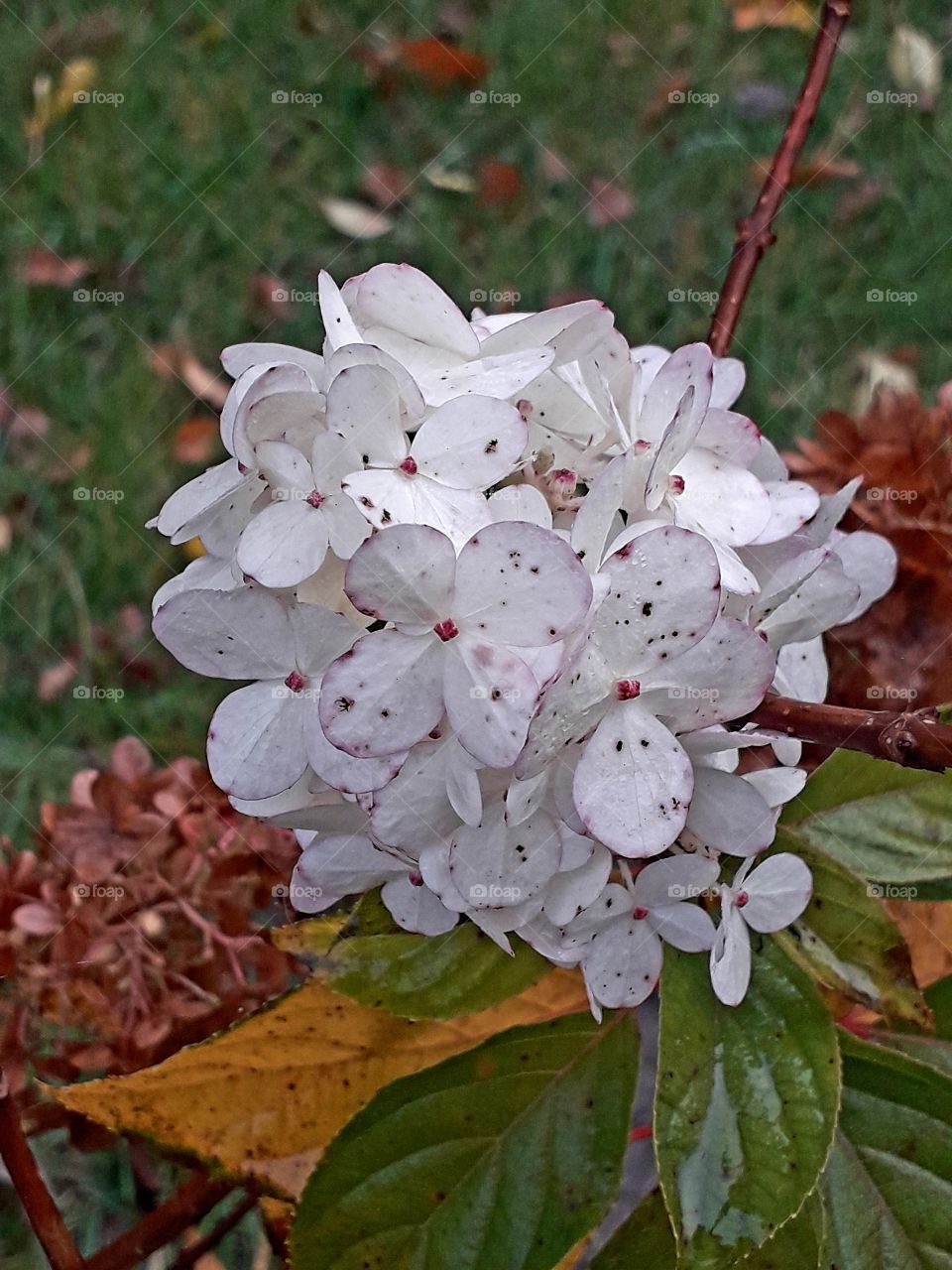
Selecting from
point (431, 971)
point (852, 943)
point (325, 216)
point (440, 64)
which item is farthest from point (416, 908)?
point (440, 64)

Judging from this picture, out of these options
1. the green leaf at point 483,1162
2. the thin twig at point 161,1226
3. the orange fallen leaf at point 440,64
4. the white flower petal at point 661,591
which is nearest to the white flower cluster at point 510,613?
the white flower petal at point 661,591

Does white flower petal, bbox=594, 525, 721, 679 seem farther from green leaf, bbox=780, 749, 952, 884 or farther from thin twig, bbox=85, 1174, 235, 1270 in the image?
thin twig, bbox=85, 1174, 235, 1270

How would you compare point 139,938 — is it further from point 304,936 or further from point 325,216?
point 325,216

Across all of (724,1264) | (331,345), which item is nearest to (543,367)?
(331,345)

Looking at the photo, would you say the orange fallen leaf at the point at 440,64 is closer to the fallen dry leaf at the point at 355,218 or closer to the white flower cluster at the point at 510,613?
→ the fallen dry leaf at the point at 355,218

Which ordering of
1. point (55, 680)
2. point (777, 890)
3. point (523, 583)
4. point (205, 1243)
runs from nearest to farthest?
point (523, 583), point (777, 890), point (205, 1243), point (55, 680)

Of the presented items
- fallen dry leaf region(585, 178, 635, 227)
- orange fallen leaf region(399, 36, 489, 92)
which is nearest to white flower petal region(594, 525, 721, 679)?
fallen dry leaf region(585, 178, 635, 227)

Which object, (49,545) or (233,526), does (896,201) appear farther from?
(233,526)
